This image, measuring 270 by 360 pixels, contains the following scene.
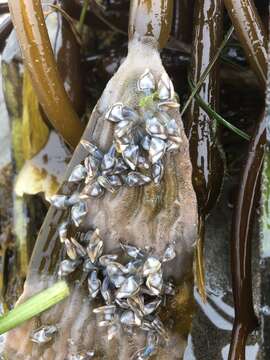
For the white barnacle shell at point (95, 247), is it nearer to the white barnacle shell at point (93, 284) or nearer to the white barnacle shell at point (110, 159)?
the white barnacle shell at point (93, 284)

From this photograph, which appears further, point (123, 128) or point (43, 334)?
point (43, 334)

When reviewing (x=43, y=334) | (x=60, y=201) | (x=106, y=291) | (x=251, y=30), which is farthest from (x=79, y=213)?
(x=251, y=30)

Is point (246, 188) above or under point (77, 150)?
under

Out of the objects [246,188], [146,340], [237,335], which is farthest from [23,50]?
[237,335]

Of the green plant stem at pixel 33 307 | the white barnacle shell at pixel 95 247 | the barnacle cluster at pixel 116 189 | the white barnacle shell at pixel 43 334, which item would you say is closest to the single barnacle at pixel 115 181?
the barnacle cluster at pixel 116 189

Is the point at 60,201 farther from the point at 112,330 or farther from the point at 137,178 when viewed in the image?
the point at 112,330

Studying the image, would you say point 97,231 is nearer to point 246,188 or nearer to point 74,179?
point 74,179
